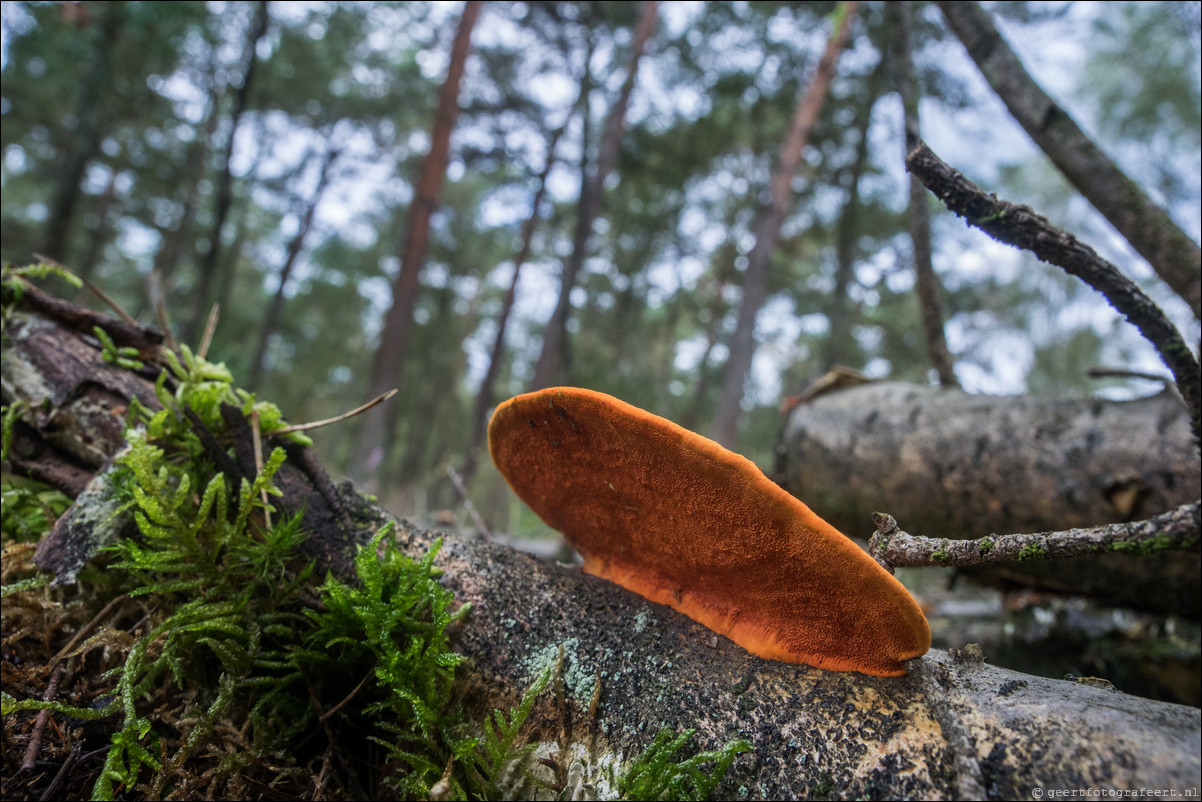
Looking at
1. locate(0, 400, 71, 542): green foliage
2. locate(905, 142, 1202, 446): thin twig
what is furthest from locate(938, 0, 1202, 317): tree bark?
locate(0, 400, 71, 542): green foliage

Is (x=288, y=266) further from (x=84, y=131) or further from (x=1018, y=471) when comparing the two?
(x=1018, y=471)

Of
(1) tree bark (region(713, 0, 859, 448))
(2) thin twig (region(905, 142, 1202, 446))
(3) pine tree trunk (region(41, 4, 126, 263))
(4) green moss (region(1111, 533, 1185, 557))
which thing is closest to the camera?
(4) green moss (region(1111, 533, 1185, 557))

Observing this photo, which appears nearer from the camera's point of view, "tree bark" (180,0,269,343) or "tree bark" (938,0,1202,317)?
"tree bark" (938,0,1202,317)

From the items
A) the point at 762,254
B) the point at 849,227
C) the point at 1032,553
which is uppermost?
the point at 849,227

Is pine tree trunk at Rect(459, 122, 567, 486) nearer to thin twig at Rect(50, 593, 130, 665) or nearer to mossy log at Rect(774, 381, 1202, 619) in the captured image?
mossy log at Rect(774, 381, 1202, 619)

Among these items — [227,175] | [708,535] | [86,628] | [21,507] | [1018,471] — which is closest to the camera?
[708,535]

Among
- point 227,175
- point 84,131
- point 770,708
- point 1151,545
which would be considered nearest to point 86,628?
point 770,708

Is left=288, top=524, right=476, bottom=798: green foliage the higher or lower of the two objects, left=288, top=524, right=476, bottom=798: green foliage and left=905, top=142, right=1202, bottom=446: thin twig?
the lower
